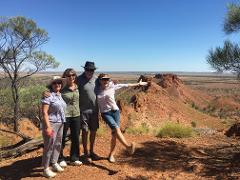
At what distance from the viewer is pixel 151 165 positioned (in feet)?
24.2

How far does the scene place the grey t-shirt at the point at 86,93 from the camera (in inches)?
261

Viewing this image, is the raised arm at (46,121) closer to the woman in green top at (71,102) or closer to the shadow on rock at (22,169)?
the woman in green top at (71,102)

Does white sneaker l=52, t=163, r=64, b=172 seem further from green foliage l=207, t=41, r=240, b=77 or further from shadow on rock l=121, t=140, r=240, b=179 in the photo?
green foliage l=207, t=41, r=240, b=77

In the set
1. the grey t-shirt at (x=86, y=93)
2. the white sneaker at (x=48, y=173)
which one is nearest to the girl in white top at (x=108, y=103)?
the grey t-shirt at (x=86, y=93)

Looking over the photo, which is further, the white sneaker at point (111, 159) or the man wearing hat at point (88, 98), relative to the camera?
the white sneaker at point (111, 159)

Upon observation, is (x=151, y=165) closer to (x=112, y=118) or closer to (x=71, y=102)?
(x=112, y=118)

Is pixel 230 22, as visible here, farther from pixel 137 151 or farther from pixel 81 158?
pixel 81 158

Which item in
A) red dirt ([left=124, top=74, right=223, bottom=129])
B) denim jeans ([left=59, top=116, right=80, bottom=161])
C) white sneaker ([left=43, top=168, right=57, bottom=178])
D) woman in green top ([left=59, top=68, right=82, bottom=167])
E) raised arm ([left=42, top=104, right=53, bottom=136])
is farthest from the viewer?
red dirt ([left=124, top=74, right=223, bottom=129])

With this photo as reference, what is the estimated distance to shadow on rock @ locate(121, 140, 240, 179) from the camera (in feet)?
23.5

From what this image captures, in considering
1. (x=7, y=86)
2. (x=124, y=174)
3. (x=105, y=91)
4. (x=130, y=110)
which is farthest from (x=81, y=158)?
(x=7, y=86)

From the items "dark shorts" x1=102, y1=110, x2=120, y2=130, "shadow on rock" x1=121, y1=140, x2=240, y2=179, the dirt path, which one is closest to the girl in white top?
"dark shorts" x1=102, y1=110, x2=120, y2=130

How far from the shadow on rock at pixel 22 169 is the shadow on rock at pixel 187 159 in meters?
1.80

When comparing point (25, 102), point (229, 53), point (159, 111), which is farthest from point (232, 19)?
point (25, 102)

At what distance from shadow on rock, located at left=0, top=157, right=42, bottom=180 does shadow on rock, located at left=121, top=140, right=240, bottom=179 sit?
1.80 meters
